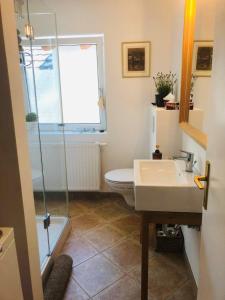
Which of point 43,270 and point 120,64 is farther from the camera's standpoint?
point 120,64

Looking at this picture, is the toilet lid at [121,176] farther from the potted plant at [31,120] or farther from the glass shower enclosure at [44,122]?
the potted plant at [31,120]

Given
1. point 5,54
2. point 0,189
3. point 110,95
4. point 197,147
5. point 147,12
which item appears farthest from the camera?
point 110,95

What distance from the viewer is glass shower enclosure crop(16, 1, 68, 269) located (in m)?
2.18

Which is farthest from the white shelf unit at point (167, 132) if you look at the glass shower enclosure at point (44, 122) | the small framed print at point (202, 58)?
the glass shower enclosure at point (44, 122)

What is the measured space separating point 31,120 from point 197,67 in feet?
4.91

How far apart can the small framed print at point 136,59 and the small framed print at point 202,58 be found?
105 centimetres

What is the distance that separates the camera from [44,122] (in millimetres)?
2816

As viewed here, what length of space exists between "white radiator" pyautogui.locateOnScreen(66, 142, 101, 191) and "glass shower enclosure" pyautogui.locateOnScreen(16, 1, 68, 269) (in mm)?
153

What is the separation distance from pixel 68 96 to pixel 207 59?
193cm

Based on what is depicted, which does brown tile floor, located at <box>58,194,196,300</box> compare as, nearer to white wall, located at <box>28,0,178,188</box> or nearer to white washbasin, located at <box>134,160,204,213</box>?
white washbasin, located at <box>134,160,204,213</box>

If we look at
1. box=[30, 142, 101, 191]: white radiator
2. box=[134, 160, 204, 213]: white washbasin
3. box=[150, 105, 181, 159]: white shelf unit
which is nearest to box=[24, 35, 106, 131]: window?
box=[30, 142, 101, 191]: white radiator

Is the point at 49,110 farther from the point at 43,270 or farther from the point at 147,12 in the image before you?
the point at 43,270

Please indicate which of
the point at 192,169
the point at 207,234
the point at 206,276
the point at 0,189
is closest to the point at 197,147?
the point at 192,169

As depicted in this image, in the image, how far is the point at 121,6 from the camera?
271 cm
